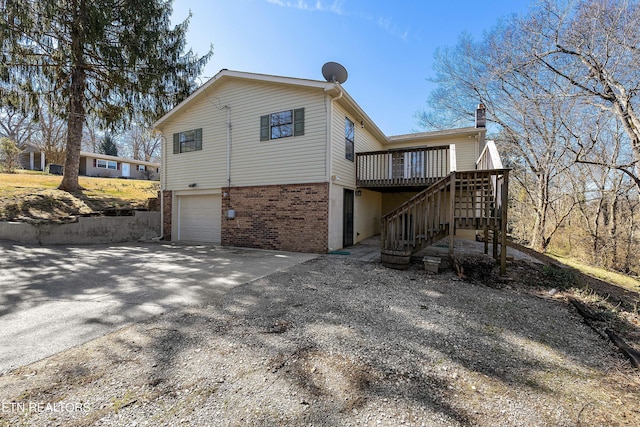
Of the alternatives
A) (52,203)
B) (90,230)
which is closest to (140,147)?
(52,203)

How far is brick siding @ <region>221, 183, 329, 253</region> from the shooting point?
8.40 m

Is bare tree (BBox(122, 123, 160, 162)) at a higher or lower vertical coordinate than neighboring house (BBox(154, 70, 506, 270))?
higher

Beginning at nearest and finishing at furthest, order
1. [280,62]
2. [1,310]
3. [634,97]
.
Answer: [1,310] < [634,97] < [280,62]

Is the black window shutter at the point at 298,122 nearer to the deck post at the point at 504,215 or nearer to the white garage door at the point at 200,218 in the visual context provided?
the white garage door at the point at 200,218

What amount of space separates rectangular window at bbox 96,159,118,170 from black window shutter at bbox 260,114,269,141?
23384mm

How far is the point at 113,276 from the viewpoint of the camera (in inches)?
217

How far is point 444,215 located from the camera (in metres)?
6.49

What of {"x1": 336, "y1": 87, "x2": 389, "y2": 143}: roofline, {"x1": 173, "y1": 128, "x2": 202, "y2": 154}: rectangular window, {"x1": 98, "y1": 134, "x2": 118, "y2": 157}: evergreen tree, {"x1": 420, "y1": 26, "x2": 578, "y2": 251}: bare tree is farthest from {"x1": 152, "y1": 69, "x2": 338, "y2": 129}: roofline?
{"x1": 98, "y1": 134, "x2": 118, "y2": 157}: evergreen tree

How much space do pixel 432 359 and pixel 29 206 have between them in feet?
46.8

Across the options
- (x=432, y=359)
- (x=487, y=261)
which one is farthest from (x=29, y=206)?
(x=487, y=261)

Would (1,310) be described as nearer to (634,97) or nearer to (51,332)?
(51,332)

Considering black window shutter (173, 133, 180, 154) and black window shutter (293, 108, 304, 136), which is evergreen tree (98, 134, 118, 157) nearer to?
black window shutter (173, 133, 180, 154)

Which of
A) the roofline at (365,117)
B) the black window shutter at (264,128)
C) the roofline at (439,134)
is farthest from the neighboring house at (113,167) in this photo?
the roofline at (439,134)

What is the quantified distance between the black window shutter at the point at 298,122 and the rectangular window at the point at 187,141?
4303mm
